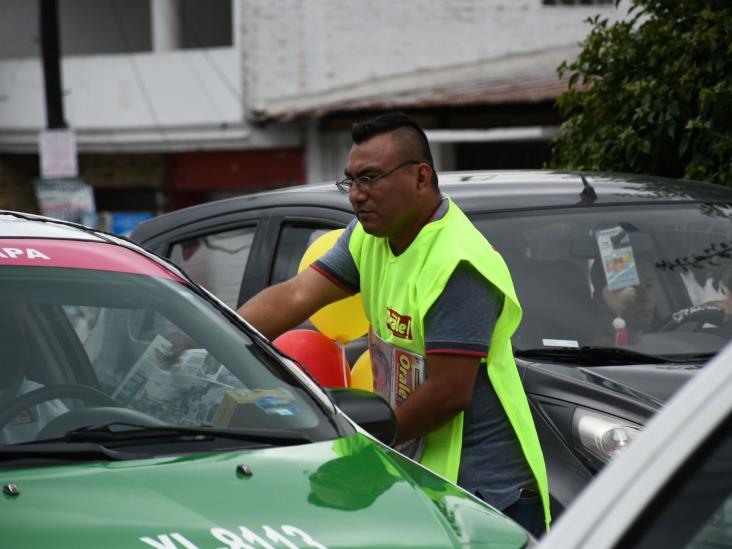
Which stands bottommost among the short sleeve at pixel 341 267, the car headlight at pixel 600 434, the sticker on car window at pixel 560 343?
the car headlight at pixel 600 434

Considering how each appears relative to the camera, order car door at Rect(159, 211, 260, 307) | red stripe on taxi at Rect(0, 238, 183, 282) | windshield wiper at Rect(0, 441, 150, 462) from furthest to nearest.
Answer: car door at Rect(159, 211, 260, 307)
red stripe on taxi at Rect(0, 238, 183, 282)
windshield wiper at Rect(0, 441, 150, 462)

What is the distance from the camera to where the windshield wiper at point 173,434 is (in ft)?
10.00

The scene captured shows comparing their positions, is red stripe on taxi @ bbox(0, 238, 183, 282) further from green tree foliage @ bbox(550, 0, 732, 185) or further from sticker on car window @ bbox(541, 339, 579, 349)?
green tree foliage @ bbox(550, 0, 732, 185)

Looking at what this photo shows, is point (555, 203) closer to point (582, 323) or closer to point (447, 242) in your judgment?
point (582, 323)

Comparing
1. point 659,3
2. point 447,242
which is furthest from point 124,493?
point 659,3

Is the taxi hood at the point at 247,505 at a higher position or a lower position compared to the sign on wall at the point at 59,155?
higher

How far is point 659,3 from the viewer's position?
674 cm

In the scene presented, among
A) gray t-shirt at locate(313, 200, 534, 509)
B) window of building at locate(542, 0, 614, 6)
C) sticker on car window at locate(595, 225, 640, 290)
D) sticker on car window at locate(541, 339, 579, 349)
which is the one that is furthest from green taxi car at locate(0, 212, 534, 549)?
window of building at locate(542, 0, 614, 6)

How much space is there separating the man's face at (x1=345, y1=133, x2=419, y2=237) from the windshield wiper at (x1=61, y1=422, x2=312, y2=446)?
72cm

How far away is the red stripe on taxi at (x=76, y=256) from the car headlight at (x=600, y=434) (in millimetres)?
1197

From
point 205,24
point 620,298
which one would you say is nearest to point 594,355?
point 620,298

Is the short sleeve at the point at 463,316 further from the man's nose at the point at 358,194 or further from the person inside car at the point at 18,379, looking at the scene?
the person inside car at the point at 18,379

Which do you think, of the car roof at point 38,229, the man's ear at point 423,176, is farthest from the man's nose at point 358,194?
the car roof at point 38,229

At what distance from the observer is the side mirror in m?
3.34
